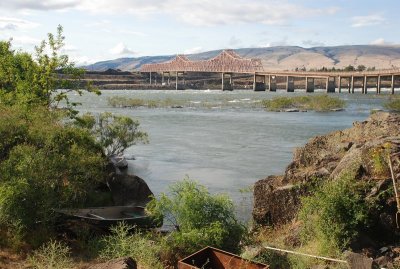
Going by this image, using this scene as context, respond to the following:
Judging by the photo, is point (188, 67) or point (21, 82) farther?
point (188, 67)

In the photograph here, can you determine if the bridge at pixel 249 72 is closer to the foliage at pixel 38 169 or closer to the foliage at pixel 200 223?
the foliage at pixel 38 169

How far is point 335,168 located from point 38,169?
341 inches

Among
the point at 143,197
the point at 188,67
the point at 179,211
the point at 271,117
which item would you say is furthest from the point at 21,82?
the point at 188,67

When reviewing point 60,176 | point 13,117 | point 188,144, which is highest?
point 13,117

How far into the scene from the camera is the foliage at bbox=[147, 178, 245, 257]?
1127cm

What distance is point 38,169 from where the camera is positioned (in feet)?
43.2

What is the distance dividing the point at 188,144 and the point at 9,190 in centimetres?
2919

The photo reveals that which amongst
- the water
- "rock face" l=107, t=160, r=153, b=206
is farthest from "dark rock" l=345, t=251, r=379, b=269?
"rock face" l=107, t=160, r=153, b=206

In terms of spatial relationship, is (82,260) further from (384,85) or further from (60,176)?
(384,85)

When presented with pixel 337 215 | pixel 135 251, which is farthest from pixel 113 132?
pixel 337 215

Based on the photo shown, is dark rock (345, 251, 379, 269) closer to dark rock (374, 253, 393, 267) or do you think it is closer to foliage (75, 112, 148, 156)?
dark rock (374, 253, 393, 267)

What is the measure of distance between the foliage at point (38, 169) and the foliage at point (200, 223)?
133 inches

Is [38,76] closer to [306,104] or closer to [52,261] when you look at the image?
[52,261]

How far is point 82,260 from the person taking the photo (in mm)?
11906
